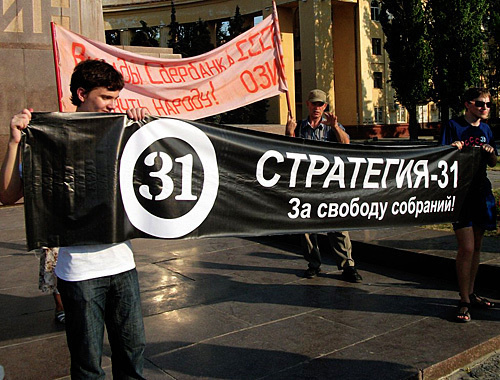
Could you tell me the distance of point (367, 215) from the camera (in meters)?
4.32

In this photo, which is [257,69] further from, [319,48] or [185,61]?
[319,48]

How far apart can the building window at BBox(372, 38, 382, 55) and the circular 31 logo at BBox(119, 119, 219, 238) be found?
45.1m

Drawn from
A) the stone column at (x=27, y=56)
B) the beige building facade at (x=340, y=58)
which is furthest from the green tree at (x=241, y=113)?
the stone column at (x=27, y=56)

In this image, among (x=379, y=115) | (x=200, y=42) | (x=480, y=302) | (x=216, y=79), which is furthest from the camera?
(x=379, y=115)

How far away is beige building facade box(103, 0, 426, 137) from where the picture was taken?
42.3 meters

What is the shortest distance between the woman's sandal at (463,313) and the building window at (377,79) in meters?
43.3

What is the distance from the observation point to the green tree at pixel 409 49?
34.1 m

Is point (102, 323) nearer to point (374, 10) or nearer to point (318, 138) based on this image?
point (318, 138)

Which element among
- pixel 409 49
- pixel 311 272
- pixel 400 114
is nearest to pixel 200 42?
pixel 409 49

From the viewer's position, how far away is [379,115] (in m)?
45.8

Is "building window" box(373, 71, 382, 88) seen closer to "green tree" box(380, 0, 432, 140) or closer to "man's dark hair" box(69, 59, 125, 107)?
"green tree" box(380, 0, 432, 140)

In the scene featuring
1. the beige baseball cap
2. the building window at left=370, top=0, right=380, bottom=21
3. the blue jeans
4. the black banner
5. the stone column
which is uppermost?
the building window at left=370, top=0, right=380, bottom=21

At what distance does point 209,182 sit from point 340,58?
147 ft

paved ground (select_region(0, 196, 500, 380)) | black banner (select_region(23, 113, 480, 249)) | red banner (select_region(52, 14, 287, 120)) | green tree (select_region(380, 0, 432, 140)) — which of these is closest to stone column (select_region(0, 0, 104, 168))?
paved ground (select_region(0, 196, 500, 380))
